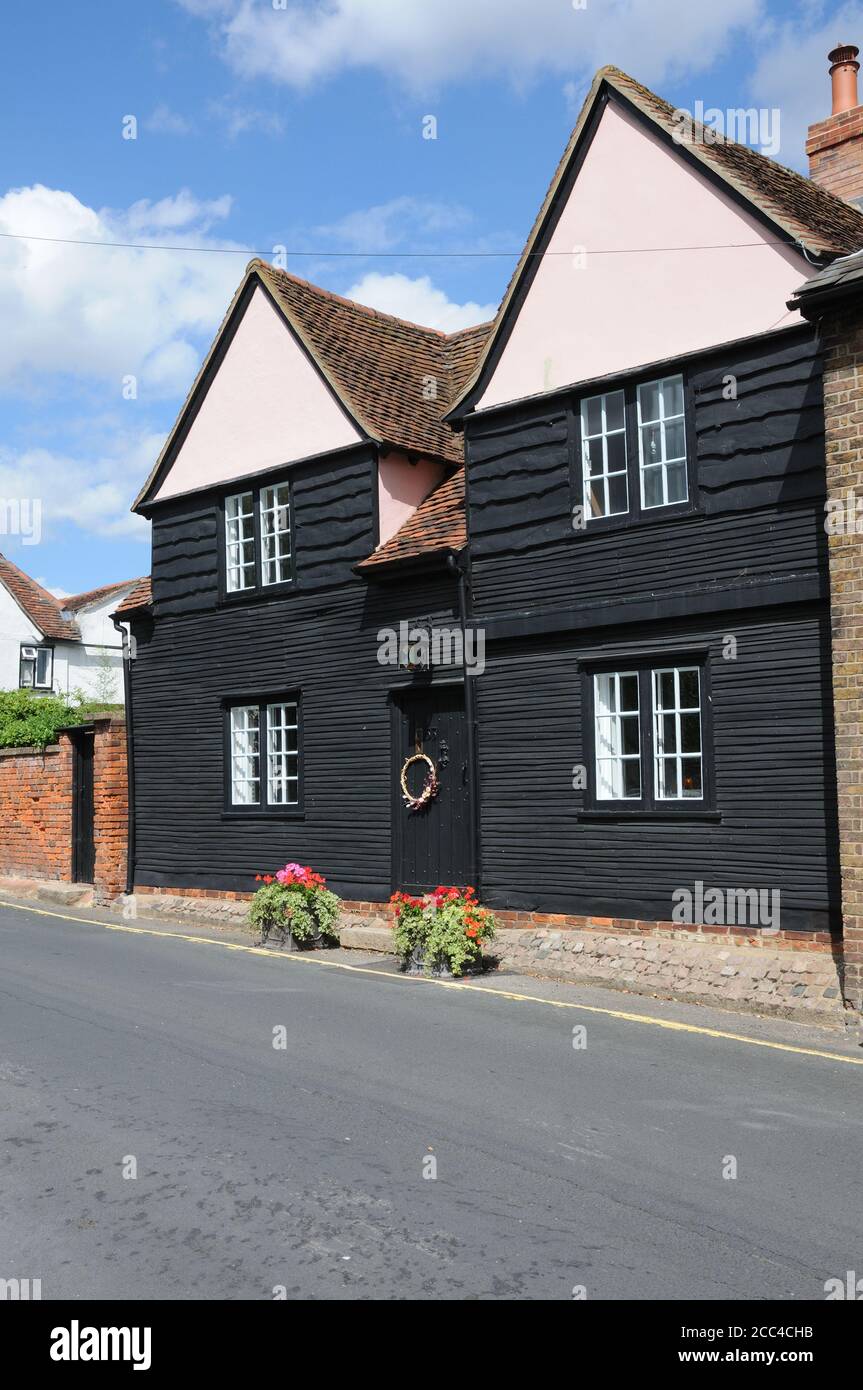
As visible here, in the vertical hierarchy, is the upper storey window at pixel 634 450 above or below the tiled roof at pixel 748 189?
below

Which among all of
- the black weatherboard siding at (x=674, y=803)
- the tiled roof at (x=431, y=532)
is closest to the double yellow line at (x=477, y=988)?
the black weatherboard siding at (x=674, y=803)

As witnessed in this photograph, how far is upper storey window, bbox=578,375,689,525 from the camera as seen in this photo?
12.2 metres

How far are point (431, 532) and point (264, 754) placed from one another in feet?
13.3

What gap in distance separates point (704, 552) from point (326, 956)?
600cm

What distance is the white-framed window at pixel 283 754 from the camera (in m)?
16.4

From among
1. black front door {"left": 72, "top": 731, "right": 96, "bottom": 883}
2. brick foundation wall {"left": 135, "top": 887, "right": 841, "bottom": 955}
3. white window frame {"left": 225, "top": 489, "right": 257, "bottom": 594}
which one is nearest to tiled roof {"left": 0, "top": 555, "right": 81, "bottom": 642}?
black front door {"left": 72, "top": 731, "right": 96, "bottom": 883}

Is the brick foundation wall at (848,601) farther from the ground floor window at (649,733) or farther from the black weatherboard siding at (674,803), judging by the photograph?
the ground floor window at (649,733)

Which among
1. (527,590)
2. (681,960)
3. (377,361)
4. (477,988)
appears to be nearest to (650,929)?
(681,960)

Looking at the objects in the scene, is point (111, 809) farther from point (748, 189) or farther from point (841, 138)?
point (841, 138)

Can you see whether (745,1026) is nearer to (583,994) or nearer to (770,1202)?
(583,994)

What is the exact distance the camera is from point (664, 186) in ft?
40.3

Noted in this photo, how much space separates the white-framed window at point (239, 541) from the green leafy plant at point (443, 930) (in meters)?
6.39

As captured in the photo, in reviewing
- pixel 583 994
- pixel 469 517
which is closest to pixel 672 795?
pixel 583 994

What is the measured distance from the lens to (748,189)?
1147 cm
